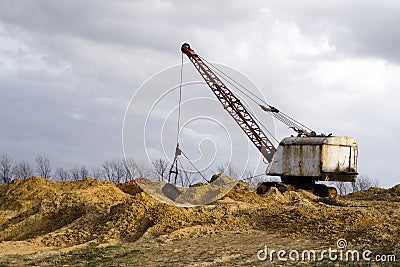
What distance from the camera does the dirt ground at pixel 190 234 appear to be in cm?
1472

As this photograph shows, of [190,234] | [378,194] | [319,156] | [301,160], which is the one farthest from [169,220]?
[378,194]

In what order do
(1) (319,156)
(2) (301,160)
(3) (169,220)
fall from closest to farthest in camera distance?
(3) (169,220) < (1) (319,156) < (2) (301,160)

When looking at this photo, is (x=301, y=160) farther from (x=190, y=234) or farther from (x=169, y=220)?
(x=190, y=234)

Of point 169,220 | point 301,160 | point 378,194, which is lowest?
point 169,220

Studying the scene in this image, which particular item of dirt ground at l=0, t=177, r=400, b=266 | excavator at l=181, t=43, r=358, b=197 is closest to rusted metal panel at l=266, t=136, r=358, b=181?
excavator at l=181, t=43, r=358, b=197

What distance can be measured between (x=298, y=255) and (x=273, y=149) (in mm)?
28201

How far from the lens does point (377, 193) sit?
35375 mm

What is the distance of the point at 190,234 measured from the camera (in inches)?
703

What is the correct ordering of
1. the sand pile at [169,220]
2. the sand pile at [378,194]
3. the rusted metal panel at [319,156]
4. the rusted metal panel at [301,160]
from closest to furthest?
the sand pile at [169,220] < the sand pile at [378,194] < the rusted metal panel at [319,156] < the rusted metal panel at [301,160]

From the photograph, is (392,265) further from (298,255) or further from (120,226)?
(120,226)

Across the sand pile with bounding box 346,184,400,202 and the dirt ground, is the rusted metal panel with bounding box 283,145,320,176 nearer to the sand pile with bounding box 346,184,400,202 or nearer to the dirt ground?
the sand pile with bounding box 346,184,400,202

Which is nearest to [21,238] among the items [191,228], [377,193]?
[191,228]

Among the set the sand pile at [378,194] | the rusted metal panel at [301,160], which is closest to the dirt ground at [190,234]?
the sand pile at [378,194]

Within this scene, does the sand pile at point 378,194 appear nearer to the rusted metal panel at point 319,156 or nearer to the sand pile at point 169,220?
the rusted metal panel at point 319,156
